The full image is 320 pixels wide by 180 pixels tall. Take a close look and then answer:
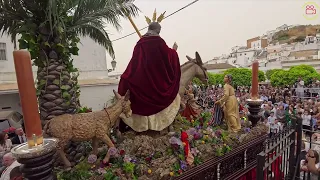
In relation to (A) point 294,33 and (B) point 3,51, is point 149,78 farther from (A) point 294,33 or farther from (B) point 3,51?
(A) point 294,33

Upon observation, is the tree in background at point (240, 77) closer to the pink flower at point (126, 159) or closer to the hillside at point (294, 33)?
the pink flower at point (126, 159)

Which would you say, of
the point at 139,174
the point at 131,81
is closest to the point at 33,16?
the point at 131,81

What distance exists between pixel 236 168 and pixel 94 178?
2.05 metres

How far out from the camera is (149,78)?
10.1 feet

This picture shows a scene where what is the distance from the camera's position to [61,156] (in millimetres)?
2404

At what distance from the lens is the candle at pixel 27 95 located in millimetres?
1484

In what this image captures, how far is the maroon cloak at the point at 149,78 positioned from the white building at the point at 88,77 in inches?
354

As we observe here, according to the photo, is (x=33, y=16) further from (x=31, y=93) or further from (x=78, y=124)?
(x=31, y=93)

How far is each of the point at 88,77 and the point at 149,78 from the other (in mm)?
11149

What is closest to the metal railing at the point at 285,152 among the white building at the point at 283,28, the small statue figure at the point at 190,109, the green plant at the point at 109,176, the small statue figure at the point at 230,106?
the small statue figure at the point at 230,106

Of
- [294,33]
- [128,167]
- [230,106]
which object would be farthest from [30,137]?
[294,33]

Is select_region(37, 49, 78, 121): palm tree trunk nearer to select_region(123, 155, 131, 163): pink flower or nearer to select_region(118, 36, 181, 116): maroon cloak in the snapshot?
select_region(118, 36, 181, 116): maroon cloak

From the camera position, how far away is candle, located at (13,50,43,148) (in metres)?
1.48

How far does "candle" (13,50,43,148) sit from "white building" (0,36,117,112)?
10.4 m
